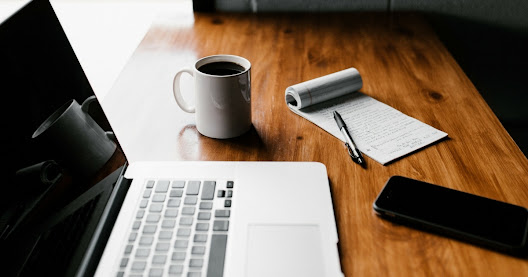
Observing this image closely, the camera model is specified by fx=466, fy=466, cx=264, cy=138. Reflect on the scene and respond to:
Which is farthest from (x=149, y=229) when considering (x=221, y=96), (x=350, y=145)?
(x=350, y=145)

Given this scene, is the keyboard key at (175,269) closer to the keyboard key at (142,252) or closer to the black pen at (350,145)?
the keyboard key at (142,252)

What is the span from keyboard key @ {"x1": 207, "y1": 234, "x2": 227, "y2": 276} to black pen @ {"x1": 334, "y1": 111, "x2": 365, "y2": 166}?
0.91 feet

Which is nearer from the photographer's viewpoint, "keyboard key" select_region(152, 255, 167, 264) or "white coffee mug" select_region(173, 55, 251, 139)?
"keyboard key" select_region(152, 255, 167, 264)

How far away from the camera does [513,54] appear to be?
1.50 m

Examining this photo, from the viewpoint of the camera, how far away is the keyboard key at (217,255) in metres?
0.54

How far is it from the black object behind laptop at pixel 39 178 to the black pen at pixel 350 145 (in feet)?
1.23

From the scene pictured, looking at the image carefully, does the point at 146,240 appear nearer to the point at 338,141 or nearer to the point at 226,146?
the point at 226,146

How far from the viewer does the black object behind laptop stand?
0.51m

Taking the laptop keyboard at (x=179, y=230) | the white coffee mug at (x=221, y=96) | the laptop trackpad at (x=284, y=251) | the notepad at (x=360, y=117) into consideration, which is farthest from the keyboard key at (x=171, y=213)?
the notepad at (x=360, y=117)

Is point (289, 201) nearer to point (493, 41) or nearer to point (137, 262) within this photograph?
point (137, 262)

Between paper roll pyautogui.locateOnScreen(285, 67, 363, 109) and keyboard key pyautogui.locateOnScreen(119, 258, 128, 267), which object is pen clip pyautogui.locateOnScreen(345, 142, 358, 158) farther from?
keyboard key pyautogui.locateOnScreen(119, 258, 128, 267)

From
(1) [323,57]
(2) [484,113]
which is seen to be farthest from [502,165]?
(1) [323,57]

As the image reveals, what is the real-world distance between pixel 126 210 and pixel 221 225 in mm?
137

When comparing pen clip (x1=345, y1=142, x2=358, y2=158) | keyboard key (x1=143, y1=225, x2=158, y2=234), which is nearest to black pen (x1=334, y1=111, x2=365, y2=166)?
pen clip (x1=345, y1=142, x2=358, y2=158)
